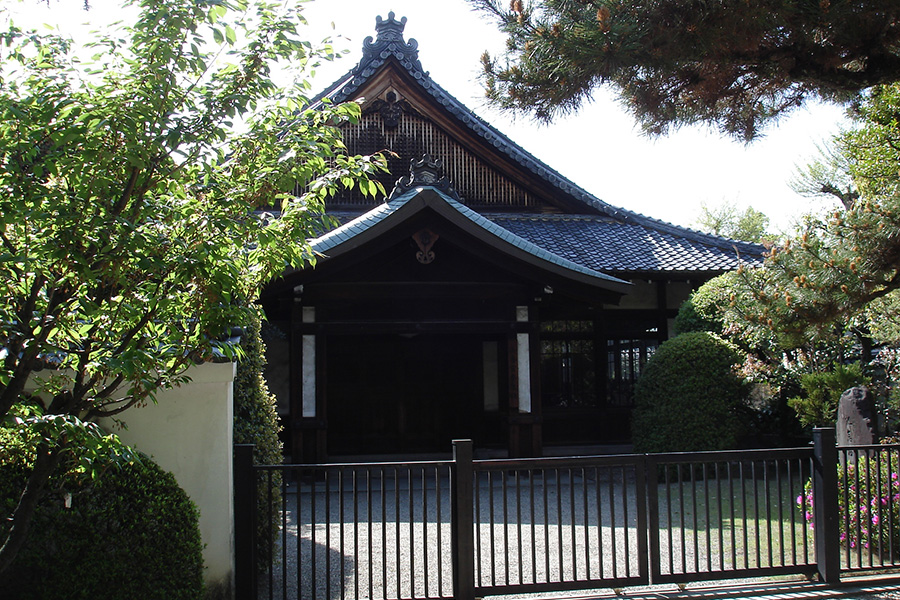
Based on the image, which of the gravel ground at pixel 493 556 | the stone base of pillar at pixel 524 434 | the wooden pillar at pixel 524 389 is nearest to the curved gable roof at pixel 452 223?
the wooden pillar at pixel 524 389

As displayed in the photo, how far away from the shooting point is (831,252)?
5.14 meters

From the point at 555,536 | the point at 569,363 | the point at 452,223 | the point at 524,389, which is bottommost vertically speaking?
the point at 555,536

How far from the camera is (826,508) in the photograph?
18.0 feet

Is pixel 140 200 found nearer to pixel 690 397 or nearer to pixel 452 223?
pixel 452 223

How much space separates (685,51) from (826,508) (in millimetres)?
3540

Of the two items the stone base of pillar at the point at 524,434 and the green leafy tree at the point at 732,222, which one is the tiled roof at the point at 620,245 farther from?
the green leafy tree at the point at 732,222

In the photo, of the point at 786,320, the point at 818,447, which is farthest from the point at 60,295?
the point at 818,447

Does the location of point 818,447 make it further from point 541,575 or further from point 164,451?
point 164,451

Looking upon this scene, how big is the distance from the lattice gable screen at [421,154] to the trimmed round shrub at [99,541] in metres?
10.3

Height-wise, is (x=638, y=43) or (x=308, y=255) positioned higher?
(x=638, y=43)

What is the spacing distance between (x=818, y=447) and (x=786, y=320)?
109 centimetres

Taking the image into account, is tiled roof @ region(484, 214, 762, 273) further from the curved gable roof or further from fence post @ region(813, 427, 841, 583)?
fence post @ region(813, 427, 841, 583)

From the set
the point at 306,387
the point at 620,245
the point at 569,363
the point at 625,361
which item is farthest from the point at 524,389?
the point at 620,245

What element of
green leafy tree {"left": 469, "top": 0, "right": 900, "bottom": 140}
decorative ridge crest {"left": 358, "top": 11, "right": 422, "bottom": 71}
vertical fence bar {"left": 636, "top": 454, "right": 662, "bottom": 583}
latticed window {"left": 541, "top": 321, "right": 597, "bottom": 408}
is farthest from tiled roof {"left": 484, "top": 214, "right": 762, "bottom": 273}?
vertical fence bar {"left": 636, "top": 454, "right": 662, "bottom": 583}
